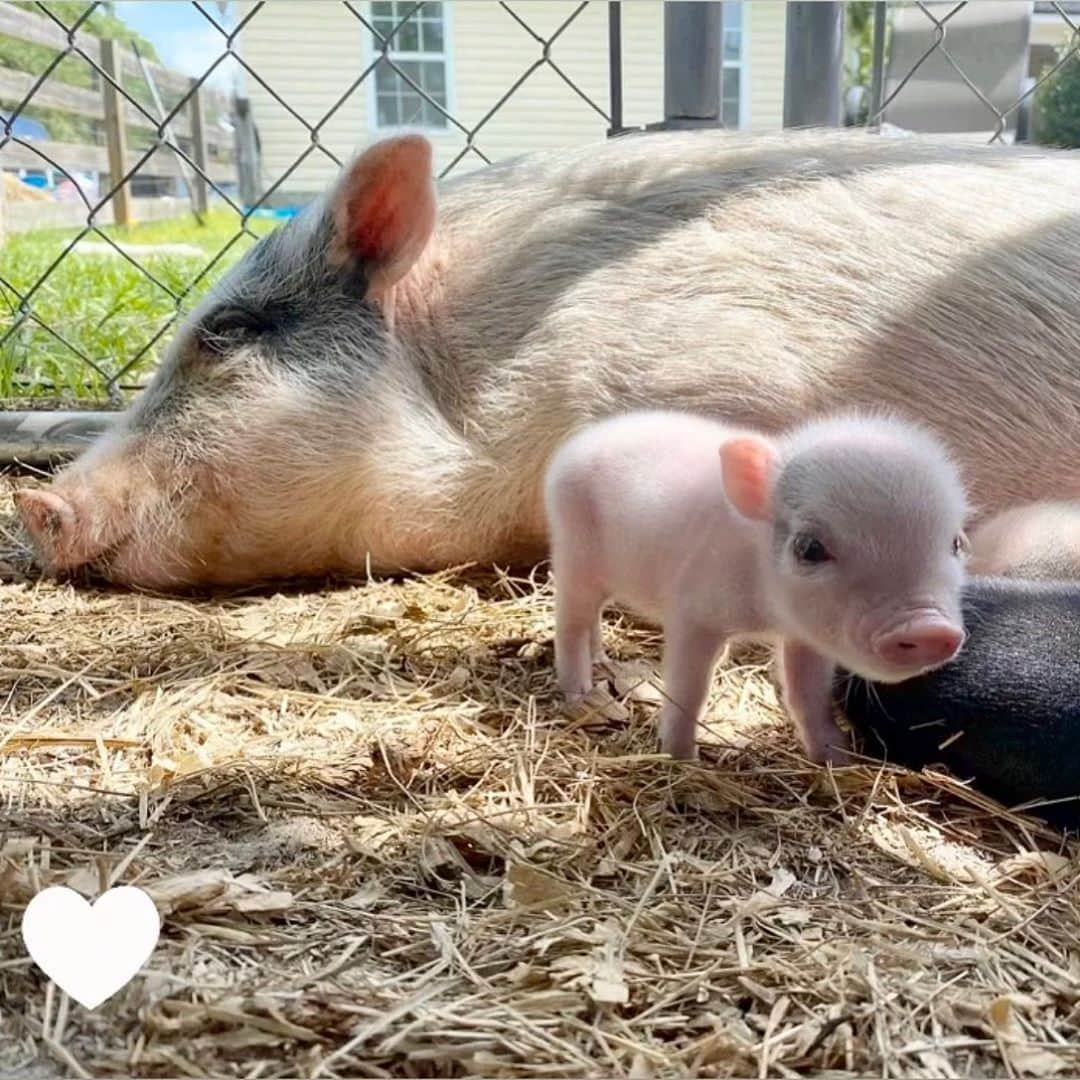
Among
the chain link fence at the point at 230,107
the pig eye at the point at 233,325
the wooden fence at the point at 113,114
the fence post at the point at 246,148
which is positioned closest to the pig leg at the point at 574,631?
the pig eye at the point at 233,325

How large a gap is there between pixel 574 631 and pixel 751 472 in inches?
23.6

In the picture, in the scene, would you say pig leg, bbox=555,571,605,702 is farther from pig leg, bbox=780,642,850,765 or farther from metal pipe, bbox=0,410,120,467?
metal pipe, bbox=0,410,120,467

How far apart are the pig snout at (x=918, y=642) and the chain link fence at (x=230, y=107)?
8.51ft

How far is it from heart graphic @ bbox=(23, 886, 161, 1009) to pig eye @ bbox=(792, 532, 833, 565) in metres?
0.96

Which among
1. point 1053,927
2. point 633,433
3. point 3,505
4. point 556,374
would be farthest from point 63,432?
point 1053,927

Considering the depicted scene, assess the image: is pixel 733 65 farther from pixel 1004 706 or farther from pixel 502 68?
pixel 1004 706

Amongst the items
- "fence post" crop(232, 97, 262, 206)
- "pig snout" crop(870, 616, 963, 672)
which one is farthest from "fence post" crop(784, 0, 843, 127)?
"fence post" crop(232, 97, 262, 206)

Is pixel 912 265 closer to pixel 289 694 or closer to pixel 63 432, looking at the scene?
pixel 289 694

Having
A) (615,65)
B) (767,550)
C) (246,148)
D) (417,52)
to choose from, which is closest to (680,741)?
(767,550)

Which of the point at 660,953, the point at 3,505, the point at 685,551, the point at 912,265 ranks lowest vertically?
the point at 3,505

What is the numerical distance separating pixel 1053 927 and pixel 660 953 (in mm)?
521

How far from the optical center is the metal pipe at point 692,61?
367 centimetres

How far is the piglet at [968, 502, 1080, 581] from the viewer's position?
7.34ft

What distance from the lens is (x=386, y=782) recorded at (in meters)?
1.95
